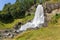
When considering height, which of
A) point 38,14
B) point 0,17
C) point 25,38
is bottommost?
point 25,38

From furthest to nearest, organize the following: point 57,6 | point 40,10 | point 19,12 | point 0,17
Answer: point 19,12, point 0,17, point 40,10, point 57,6

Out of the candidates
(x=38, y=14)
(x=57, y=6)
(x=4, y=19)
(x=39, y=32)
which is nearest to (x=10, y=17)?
(x=4, y=19)

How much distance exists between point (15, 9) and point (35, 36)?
81.4 metres

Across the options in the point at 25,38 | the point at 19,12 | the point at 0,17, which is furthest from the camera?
the point at 19,12

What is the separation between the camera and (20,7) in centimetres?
11712

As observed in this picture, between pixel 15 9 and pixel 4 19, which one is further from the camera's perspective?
pixel 15 9

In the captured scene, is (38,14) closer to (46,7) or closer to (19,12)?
(46,7)

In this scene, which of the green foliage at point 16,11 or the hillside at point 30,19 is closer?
the hillside at point 30,19

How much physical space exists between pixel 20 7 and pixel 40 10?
42.9 m

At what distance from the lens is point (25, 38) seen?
113 feet

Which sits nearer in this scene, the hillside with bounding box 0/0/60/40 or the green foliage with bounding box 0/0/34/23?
the hillside with bounding box 0/0/60/40

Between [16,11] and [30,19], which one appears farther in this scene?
[16,11]

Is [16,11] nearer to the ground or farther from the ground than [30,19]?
farther from the ground

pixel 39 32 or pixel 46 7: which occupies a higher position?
pixel 46 7
